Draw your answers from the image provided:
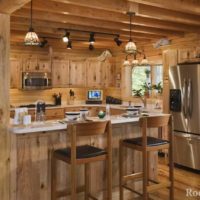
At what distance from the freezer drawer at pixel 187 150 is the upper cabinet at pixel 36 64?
3.65 metres

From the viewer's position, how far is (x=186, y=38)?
5.42 metres

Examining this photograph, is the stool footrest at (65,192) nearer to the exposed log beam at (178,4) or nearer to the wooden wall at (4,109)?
the wooden wall at (4,109)

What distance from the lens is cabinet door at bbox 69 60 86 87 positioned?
7449mm

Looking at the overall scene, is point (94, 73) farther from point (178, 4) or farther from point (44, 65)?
point (178, 4)

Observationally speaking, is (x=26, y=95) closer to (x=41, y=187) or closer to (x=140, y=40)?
(x=140, y=40)

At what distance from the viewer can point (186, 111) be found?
4949 mm

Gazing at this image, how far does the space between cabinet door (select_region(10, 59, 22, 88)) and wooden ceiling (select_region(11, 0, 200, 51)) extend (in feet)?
2.18

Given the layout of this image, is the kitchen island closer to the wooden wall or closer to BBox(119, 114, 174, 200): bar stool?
the wooden wall

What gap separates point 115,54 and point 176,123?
129 inches

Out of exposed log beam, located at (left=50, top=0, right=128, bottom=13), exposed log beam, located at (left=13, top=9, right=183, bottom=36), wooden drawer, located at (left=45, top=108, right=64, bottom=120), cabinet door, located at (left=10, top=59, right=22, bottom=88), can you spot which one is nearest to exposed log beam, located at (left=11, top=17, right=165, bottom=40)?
exposed log beam, located at (left=13, top=9, right=183, bottom=36)

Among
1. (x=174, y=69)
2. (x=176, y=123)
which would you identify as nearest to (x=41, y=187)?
(x=176, y=123)

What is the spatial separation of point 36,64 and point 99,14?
3.21m

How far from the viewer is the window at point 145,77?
22.3 ft

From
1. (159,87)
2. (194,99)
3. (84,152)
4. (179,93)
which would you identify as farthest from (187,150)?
A: (84,152)
